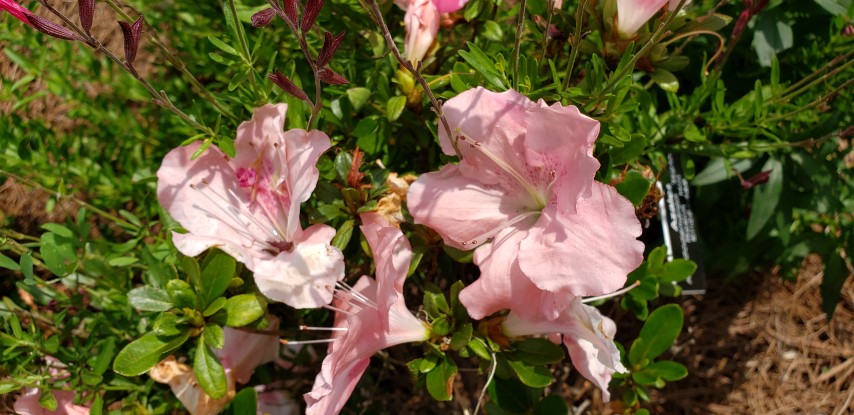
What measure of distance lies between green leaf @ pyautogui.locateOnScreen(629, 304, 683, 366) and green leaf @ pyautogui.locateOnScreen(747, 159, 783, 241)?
36 cm

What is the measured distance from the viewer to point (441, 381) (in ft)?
3.89

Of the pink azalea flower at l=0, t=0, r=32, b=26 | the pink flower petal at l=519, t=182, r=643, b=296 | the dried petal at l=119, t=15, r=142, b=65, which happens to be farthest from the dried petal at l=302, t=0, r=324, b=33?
the pink flower petal at l=519, t=182, r=643, b=296

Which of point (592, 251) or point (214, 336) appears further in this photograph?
point (214, 336)

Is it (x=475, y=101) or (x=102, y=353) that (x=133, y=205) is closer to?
(x=102, y=353)

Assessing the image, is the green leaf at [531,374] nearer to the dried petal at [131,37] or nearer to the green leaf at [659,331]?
the green leaf at [659,331]

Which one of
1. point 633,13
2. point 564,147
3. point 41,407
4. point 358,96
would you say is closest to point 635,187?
point 564,147

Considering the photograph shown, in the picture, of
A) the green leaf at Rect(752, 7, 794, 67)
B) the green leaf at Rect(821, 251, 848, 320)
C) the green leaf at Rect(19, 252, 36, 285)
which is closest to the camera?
the green leaf at Rect(19, 252, 36, 285)

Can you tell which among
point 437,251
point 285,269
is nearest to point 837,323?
point 437,251

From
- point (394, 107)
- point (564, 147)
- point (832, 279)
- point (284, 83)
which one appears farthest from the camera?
point (832, 279)

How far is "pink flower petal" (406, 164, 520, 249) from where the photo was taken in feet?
3.80

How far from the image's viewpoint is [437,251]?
1.36 m

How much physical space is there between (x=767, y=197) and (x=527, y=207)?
746 mm

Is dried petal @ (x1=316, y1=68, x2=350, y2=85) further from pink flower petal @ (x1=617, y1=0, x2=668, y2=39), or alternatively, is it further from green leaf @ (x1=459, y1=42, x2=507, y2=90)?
pink flower petal @ (x1=617, y1=0, x2=668, y2=39)

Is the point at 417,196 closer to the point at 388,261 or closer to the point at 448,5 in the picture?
the point at 388,261
